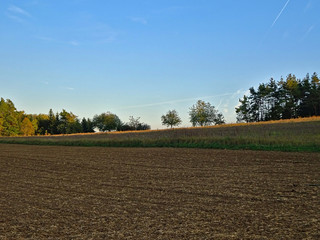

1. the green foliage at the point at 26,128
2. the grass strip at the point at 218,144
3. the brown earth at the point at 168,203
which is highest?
the green foliage at the point at 26,128

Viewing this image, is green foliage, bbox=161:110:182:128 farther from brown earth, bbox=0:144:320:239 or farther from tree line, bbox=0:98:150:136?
brown earth, bbox=0:144:320:239

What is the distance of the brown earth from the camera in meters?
5.24

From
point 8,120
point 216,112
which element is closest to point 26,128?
point 8,120

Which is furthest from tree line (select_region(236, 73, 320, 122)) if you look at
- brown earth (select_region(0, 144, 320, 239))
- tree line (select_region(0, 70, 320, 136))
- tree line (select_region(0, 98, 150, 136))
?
brown earth (select_region(0, 144, 320, 239))

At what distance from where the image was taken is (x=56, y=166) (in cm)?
1464

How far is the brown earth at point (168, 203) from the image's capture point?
17.2ft

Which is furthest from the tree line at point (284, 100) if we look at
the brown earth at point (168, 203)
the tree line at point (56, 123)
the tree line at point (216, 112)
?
the brown earth at point (168, 203)

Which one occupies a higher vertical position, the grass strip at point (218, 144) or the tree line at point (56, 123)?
the tree line at point (56, 123)

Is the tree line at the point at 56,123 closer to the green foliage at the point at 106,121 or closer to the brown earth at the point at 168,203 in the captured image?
the green foliage at the point at 106,121

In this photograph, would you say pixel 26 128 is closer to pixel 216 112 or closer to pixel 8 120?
pixel 8 120

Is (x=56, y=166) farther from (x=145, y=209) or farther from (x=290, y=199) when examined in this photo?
(x=290, y=199)

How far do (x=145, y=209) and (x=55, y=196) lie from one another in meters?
3.24

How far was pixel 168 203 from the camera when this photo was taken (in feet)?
23.1

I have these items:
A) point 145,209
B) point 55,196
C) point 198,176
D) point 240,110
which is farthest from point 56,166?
point 240,110
